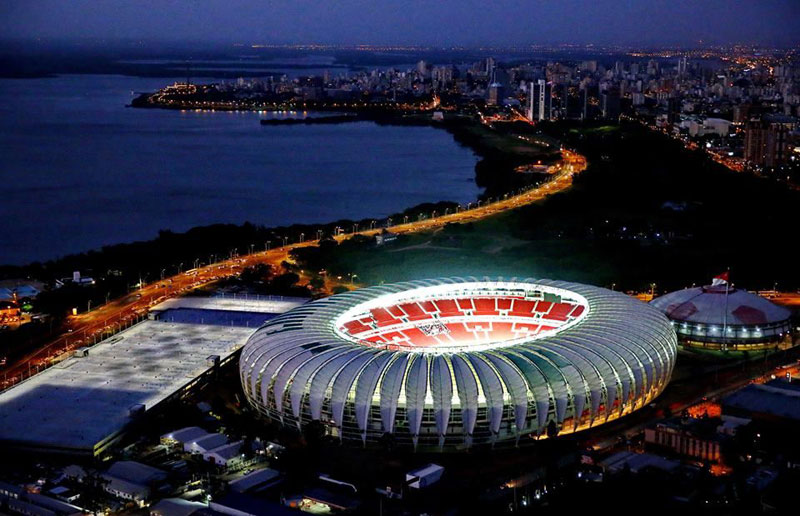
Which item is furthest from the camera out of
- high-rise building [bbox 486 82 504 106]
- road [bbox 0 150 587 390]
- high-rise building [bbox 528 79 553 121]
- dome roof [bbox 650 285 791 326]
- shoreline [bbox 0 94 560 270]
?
high-rise building [bbox 486 82 504 106]

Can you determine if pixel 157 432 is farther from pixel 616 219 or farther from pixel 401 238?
pixel 616 219

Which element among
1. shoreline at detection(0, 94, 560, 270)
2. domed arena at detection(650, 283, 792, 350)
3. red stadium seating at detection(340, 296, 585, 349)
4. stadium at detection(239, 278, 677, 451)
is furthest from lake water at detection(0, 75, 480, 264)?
domed arena at detection(650, 283, 792, 350)

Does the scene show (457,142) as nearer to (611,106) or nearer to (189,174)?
(611,106)

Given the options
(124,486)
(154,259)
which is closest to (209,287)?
(154,259)

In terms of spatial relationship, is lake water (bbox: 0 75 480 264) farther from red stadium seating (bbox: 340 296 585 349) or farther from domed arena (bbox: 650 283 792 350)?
domed arena (bbox: 650 283 792 350)

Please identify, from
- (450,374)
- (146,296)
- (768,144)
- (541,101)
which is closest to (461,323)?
(450,374)

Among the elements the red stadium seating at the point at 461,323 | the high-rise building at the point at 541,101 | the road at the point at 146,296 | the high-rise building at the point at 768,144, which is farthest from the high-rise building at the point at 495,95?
the red stadium seating at the point at 461,323

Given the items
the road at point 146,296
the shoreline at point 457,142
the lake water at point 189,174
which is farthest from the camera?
the lake water at point 189,174

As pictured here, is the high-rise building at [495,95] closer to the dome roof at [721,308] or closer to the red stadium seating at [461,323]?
the dome roof at [721,308]
